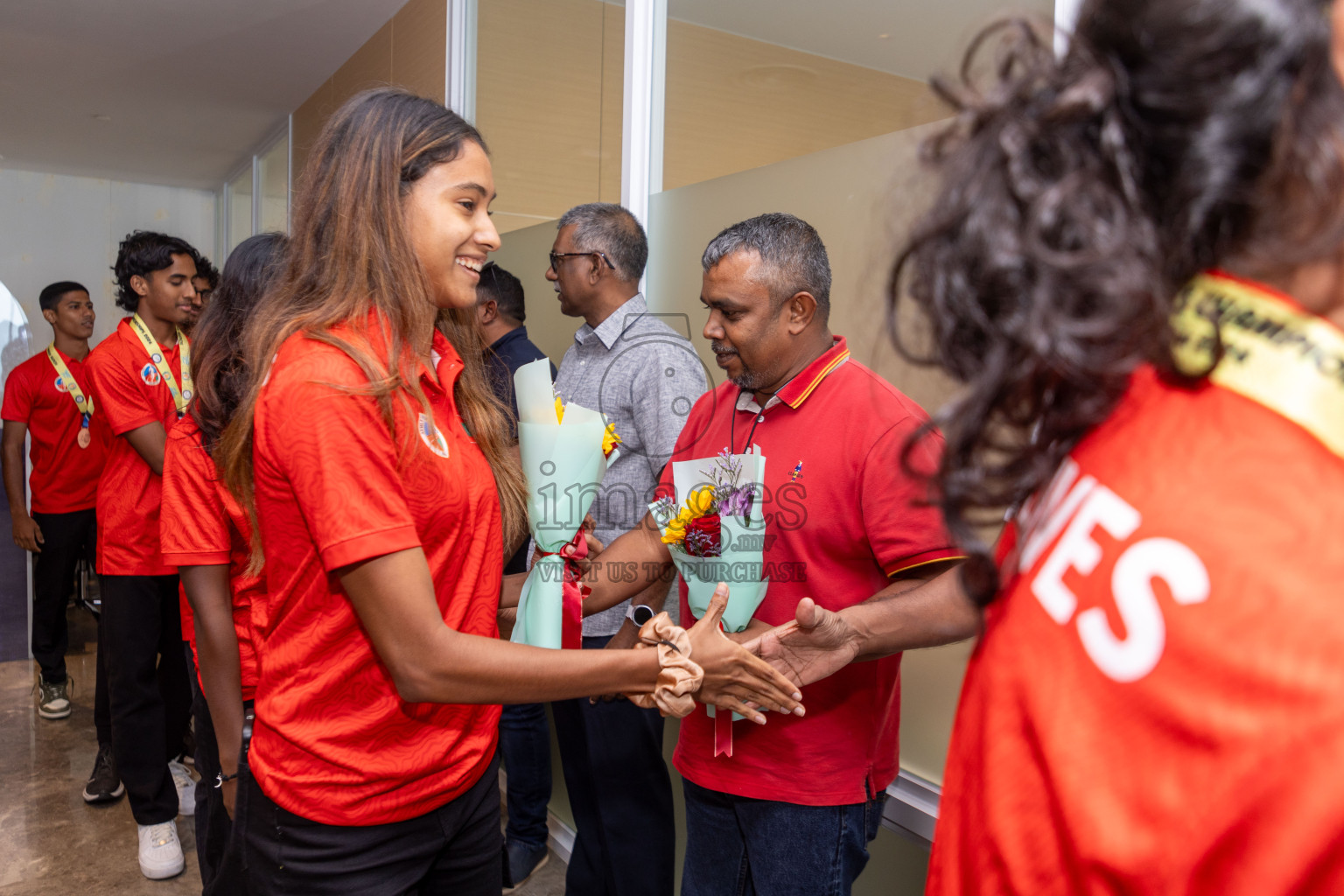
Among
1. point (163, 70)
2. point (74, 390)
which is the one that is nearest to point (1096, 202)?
point (74, 390)

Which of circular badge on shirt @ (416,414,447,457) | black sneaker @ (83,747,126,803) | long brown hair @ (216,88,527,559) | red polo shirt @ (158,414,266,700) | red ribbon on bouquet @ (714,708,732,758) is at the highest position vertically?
long brown hair @ (216,88,527,559)

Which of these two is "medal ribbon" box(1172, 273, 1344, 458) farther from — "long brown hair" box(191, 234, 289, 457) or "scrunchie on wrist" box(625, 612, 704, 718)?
"long brown hair" box(191, 234, 289, 457)

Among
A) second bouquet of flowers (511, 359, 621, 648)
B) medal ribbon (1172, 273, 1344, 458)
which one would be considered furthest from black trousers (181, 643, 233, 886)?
medal ribbon (1172, 273, 1344, 458)

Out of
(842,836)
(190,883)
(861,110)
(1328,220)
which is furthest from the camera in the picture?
(190,883)

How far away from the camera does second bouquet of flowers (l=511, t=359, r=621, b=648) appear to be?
63.8 inches

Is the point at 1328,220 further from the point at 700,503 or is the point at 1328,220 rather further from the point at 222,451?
the point at 222,451

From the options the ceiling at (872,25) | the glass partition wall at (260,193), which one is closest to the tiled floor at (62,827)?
the ceiling at (872,25)

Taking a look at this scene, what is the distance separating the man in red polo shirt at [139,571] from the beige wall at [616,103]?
4.97ft

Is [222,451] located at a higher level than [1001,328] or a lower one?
lower

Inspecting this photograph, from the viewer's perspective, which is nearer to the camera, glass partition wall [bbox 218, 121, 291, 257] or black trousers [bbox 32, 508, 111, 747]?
black trousers [bbox 32, 508, 111, 747]

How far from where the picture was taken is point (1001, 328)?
0.48 meters

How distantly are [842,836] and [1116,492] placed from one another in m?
1.24

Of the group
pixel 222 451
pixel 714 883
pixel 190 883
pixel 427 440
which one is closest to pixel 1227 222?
pixel 427 440

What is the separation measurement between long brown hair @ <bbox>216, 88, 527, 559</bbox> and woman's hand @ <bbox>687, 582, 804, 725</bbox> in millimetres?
622
